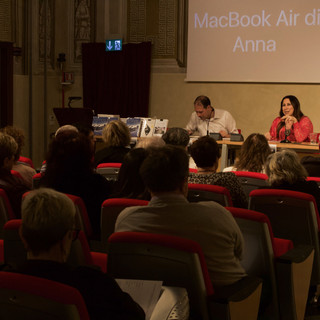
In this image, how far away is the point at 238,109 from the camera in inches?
356

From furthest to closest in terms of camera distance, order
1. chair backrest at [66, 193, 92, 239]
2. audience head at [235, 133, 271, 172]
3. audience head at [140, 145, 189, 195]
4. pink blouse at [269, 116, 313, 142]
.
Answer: pink blouse at [269, 116, 313, 142] < audience head at [235, 133, 271, 172] < chair backrest at [66, 193, 92, 239] < audience head at [140, 145, 189, 195]

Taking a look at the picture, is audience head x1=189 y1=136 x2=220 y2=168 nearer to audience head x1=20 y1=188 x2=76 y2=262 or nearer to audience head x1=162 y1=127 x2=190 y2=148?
audience head x1=162 y1=127 x2=190 y2=148

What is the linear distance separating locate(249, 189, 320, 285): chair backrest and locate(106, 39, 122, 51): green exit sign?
6609 millimetres

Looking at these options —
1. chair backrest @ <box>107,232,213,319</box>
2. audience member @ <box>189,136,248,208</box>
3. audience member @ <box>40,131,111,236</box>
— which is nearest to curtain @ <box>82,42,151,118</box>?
audience member @ <box>189,136,248,208</box>

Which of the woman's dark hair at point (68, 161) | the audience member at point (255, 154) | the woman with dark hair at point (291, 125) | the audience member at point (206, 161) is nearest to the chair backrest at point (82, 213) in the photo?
the woman's dark hair at point (68, 161)

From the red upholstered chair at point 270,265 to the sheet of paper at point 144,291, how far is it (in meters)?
0.74

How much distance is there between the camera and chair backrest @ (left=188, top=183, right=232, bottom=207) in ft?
10.1

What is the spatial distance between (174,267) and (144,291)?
0.53ft

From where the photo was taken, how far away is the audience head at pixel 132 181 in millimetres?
3162

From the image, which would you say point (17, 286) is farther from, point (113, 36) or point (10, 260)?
point (113, 36)

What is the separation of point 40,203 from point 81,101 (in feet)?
27.8

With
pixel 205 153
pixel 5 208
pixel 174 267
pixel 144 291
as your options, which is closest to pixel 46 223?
pixel 144 291

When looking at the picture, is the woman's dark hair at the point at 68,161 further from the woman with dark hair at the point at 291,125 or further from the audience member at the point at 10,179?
the woman with dark hair at the point at 291,125

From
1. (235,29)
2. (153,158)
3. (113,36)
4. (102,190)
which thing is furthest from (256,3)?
(153,158)
